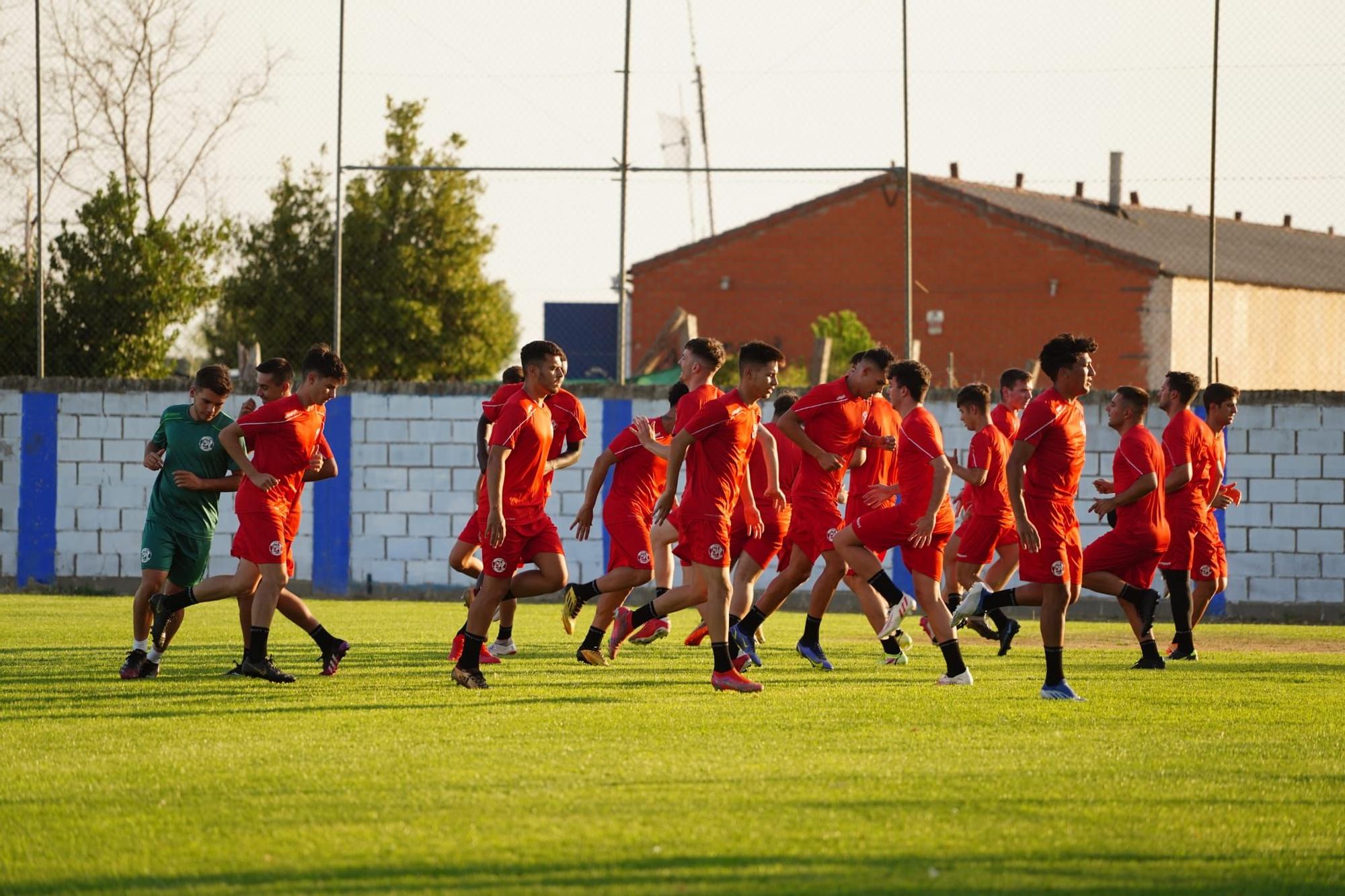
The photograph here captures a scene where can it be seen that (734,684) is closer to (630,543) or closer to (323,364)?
(630,543)

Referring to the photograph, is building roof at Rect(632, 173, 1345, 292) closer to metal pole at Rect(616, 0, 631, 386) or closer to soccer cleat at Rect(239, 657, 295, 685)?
metal pole at Rect(616, 0, 631, 386)

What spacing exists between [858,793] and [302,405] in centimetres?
489

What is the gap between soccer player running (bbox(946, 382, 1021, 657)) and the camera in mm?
13586

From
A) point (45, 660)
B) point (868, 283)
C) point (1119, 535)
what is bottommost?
point (45, 660)

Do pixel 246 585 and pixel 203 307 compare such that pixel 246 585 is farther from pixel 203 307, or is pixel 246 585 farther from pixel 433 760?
pixel 203 307

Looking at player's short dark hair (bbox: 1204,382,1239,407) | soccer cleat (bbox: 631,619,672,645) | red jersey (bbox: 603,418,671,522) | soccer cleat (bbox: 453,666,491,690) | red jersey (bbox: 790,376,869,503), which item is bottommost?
soccer cleat (bbox: 631,619,672,645)

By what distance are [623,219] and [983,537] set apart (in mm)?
7736

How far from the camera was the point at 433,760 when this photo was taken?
7.12 m

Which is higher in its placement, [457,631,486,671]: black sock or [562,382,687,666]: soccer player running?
[562,382,687,666]: soccer player running

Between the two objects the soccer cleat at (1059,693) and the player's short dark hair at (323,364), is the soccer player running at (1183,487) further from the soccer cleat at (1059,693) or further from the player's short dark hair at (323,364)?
the player's short dark hair at (323,364)

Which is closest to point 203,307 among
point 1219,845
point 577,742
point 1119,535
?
point 1119,535

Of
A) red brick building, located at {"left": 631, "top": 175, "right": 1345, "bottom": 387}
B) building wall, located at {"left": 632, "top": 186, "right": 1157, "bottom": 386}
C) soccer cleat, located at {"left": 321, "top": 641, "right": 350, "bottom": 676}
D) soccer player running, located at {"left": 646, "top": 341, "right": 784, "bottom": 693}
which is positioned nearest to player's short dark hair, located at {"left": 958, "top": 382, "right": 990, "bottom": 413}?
soccer player running, located at {"left": 646, "top": 341, "right": 784, "bottom": 693}

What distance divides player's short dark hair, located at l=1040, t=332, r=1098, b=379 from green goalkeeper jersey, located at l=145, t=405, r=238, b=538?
4.69 m

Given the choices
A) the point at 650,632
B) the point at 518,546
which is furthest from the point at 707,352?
the point at 650,632
